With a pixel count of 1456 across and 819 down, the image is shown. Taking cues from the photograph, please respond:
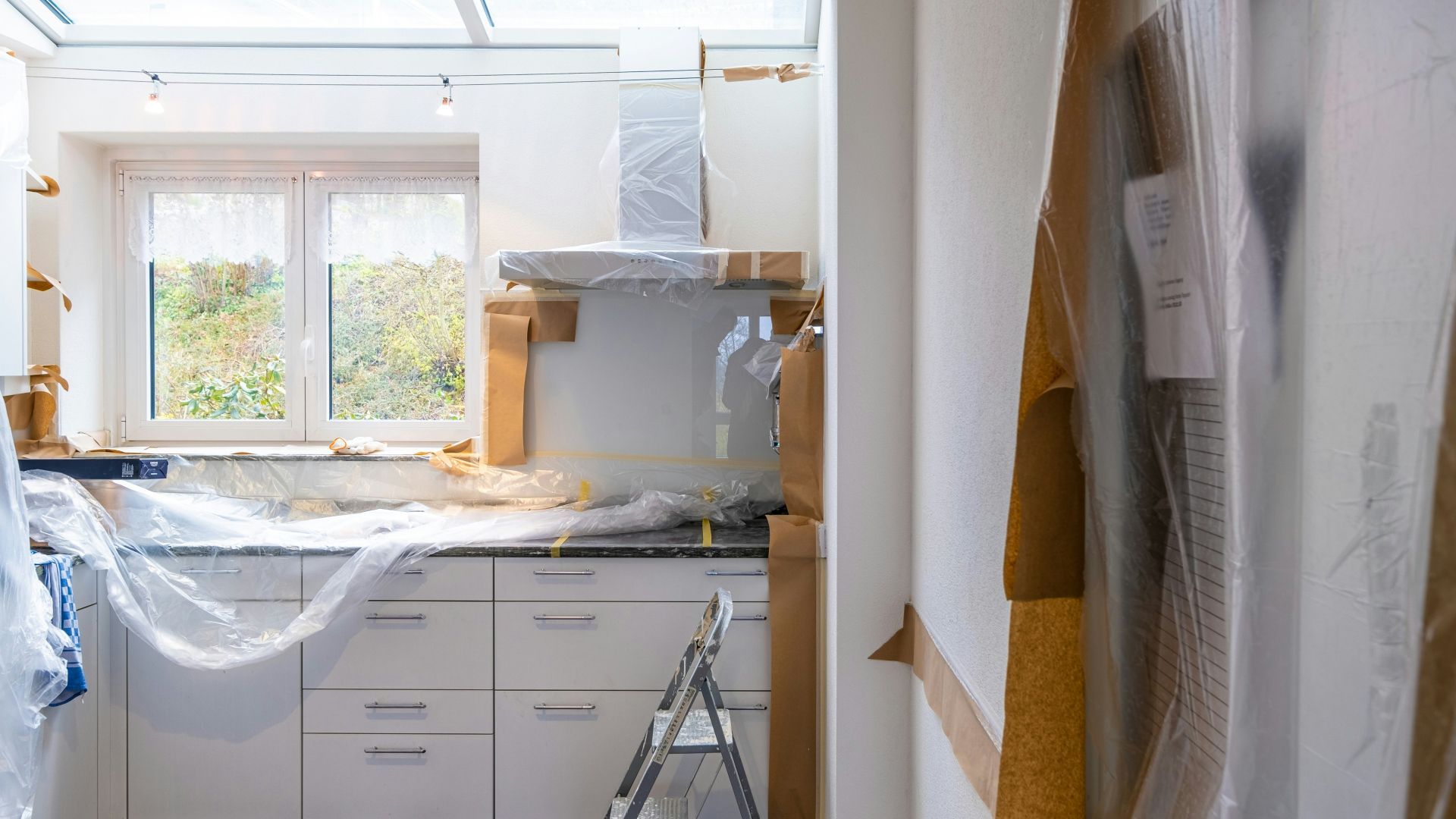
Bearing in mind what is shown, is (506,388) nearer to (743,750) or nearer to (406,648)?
(406,648)

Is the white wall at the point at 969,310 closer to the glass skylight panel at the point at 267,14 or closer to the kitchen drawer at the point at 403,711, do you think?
the kitchen drawer at the point at 403,711

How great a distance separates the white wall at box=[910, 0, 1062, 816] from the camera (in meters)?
0.90

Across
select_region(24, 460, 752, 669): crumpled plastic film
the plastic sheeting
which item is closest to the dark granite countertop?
select_region(24, 460, 752, 669): crumpled plastic film

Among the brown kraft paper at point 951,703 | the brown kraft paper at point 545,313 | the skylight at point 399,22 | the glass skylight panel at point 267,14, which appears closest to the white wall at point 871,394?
the brown kraft paper at point 951,703

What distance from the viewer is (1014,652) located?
70 centimetres

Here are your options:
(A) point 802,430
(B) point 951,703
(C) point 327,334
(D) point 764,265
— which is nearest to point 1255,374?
(B) point 951,703

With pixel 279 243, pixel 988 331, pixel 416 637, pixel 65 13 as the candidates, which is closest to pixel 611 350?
pixel 416 637

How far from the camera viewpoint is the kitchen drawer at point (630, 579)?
→ 219 centimetres

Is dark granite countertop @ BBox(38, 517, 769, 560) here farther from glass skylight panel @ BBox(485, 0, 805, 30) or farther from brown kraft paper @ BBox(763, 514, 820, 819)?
glass skylight panel @ BBox(485, 0, 805, 30)

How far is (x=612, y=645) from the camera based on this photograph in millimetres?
2201

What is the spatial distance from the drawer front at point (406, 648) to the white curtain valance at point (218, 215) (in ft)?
4.84

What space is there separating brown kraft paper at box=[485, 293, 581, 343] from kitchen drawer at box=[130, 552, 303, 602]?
1010 millimetres

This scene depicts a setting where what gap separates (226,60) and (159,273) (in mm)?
804

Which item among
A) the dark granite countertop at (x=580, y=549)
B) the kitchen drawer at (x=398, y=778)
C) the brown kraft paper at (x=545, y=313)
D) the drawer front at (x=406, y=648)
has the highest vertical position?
the brown kraft paper at (x=545, y=313)
